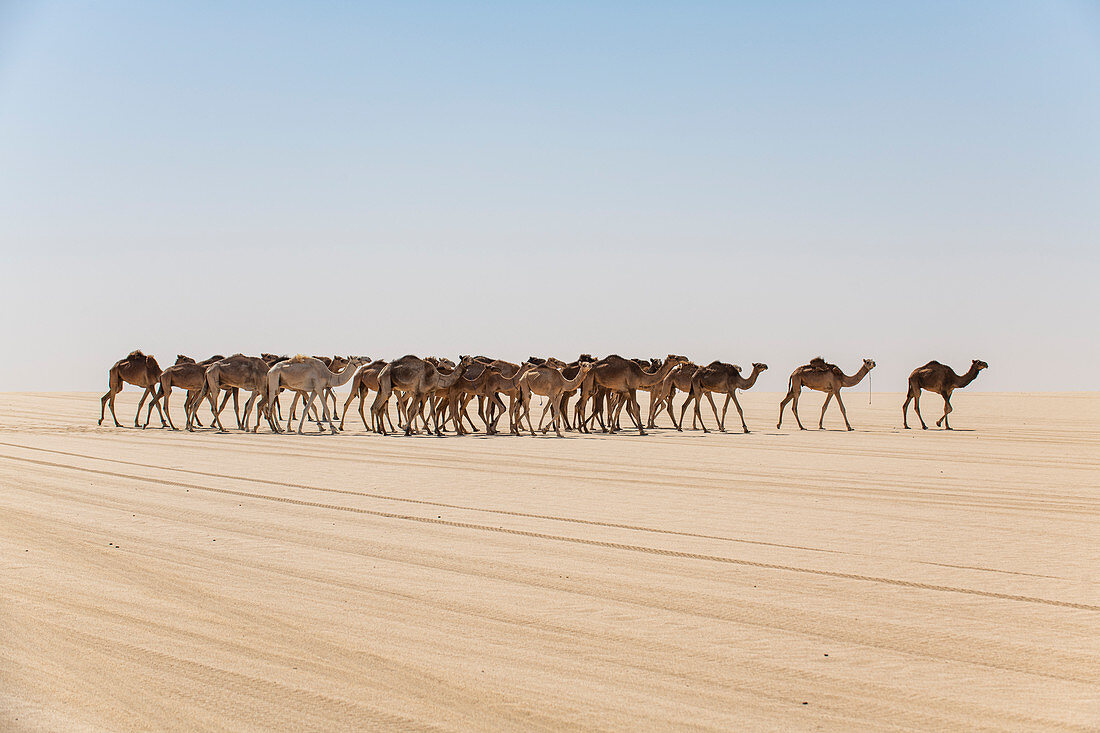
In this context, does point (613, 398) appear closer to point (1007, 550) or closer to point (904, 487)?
point (904, 487)

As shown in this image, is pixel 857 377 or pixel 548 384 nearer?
pixel 548 384

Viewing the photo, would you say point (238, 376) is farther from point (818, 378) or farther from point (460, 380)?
point (818, 378)

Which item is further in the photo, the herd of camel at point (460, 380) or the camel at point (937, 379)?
the camel at point (937, 379)

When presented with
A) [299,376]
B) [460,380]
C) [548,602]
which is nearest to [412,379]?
[460,380]

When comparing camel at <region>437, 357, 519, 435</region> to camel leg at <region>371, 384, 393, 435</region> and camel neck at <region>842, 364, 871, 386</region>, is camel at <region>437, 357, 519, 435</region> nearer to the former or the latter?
camel leg at <region>371, 384, 393, 435</region>

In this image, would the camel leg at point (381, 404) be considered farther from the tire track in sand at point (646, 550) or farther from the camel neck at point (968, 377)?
the camel neck at point (968, 377)

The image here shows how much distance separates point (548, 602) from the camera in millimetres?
7336

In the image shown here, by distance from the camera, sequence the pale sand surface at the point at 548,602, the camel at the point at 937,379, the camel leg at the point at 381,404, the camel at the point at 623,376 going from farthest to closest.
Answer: the camel at the point at 937,379, the camel at the point at 623,376, the camel leg at the point at 381,404, the pale sand surface at the point at 548,602

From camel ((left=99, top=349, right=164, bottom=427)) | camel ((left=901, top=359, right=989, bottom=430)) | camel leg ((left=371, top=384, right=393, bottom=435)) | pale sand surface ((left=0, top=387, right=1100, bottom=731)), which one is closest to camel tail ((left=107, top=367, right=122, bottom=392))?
camel ((left=99, top=349, right=164, bottom=427))

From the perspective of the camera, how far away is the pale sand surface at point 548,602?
5227 millimetres

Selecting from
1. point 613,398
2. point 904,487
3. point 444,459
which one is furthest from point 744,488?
point 613,398

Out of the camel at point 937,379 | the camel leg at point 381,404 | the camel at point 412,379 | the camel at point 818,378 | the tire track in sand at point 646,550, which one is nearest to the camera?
the tire track in sand at point 646,550

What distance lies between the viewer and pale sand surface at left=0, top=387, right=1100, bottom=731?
5.23m

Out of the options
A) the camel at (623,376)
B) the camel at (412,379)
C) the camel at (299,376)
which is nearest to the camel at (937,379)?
the camel at (623,376)
